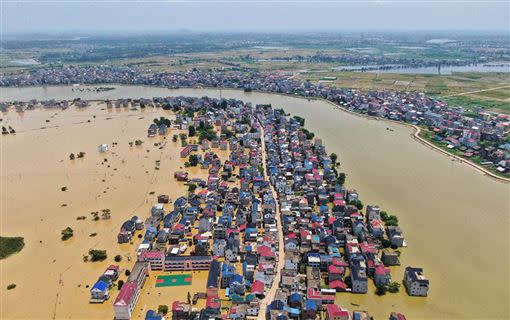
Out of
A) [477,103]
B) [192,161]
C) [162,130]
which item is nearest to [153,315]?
[192,161]

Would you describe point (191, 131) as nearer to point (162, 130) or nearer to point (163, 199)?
point (162, 130)

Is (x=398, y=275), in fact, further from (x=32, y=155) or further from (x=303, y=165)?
(x=32, y=155)

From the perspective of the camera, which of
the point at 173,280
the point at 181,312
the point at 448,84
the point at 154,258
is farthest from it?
the point at 448,84

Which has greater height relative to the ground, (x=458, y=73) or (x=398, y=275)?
(x=458, y=73)

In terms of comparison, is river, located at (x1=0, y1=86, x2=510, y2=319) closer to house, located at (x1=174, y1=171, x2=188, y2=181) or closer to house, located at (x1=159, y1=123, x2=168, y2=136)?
house, located at (x1=174, y1=171, x2=188, y2=181)

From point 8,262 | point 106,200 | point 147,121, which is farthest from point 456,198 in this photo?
point 147,121

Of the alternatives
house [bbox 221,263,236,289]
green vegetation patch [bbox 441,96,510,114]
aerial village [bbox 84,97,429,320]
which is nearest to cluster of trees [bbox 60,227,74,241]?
aerial village [bbox 84,97,429,320]

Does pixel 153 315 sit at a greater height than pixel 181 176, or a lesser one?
lesser
